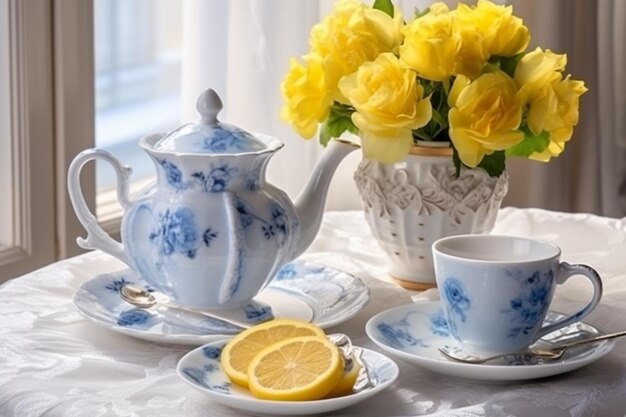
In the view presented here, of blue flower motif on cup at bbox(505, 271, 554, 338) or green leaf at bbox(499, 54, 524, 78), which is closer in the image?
blue flower motif on cup at bbox(505, 271, 554, 338)

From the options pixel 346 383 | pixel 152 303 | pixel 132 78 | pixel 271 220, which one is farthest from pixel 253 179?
pixel 132 78

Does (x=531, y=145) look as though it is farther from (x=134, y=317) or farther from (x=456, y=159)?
(x=134, y=317)

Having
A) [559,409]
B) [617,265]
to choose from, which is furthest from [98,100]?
[559,409]

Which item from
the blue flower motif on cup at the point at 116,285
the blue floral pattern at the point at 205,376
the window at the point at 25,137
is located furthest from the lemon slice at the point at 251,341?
the window at the point at 25,137

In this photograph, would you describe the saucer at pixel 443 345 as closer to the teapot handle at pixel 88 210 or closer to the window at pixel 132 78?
the teapot handle at pixel 88 210

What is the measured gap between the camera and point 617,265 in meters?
1.32

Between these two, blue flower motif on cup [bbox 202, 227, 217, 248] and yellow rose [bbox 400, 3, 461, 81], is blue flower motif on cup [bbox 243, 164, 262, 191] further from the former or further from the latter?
yellow rose [bbox 400, 3, 461, 81]

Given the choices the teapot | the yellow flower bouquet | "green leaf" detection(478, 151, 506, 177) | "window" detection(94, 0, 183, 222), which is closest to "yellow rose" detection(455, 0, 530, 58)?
the yellow flower bouquet

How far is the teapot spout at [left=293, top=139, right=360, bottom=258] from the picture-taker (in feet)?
3.58

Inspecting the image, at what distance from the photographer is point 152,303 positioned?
105 cm

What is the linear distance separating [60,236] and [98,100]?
0.33 meters

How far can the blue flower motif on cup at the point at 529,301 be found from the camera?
0.90m

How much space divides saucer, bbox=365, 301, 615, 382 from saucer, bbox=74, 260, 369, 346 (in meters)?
0.05

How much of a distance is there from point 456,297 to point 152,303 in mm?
289
